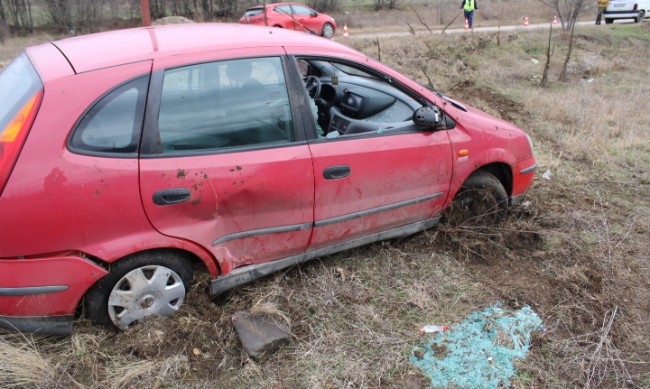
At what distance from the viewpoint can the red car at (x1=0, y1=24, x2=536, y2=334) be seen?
2.45 metres

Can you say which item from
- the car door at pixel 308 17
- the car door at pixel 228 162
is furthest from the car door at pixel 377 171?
the car door at pixel 308 17

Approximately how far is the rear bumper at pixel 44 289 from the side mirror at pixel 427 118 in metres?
2.21

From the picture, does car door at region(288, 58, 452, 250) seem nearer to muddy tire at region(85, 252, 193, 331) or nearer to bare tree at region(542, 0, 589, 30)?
muddy tire at region(85, 252, 193, 331)

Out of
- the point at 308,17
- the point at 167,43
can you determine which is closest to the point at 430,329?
the point at 167,43

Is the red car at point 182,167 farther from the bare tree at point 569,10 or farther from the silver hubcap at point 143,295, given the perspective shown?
the bare tree at point 569,10

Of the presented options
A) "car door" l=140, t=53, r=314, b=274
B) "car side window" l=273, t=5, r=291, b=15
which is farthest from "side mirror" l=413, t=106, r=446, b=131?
"car side window" l=273, t=5, r=291, b=15

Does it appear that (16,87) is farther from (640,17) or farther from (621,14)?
(640,17)

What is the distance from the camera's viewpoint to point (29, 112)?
2.45m

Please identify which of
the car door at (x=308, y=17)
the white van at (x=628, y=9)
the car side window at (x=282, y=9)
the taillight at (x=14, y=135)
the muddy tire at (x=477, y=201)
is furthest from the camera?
the white van at (x=628, y=9)

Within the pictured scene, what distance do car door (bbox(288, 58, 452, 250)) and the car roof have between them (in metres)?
0.28

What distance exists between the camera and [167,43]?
2.98m

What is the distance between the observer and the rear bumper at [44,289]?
96.8 inches

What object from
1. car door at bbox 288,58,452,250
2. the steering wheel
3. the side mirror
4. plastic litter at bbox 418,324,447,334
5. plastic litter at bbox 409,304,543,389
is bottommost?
plastic litter at bbox 409,304,543,389

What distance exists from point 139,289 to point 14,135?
1.01 meters
